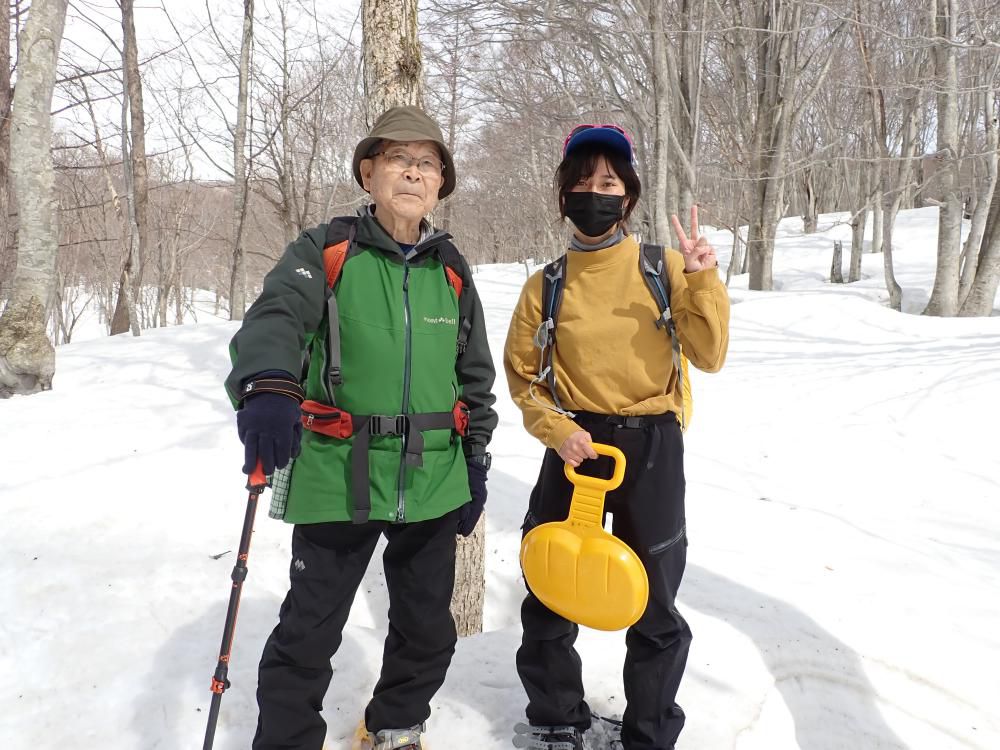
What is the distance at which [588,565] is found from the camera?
1.81 m

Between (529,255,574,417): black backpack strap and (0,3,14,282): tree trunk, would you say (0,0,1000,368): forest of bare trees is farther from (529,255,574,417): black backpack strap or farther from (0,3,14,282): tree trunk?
(529,255,574,417): black backpack strap

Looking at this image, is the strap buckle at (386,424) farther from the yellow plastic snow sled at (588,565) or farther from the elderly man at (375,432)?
the yellow plastic snow sled at (588,565)

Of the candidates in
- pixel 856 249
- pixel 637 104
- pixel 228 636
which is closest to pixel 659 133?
pixel 637 104

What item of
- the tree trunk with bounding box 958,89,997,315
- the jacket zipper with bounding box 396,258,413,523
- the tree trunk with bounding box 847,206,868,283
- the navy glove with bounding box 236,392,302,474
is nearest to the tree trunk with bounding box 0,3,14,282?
the jacket zipper with bounding box 396,258,413,523

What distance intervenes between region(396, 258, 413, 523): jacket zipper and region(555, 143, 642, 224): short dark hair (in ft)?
2.12

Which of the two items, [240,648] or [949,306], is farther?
[949,306]

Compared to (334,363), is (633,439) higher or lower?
lower

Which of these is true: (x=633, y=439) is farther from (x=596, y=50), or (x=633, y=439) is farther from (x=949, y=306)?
(x=949, y=306)

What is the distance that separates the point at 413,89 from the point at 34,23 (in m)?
5.29

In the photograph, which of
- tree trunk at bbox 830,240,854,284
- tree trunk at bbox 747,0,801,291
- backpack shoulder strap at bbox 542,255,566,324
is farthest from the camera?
tree trunk at bbox 830,240,854,284

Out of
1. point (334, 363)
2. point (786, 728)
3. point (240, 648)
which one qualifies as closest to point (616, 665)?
point (786, 728)

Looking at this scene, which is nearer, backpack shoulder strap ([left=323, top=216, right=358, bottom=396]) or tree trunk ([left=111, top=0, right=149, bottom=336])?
backpack shoulder strap ([left=323, top=216, right=358, bottom=396])

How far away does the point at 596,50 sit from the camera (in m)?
11.0

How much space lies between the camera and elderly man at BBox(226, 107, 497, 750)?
1763 mm
